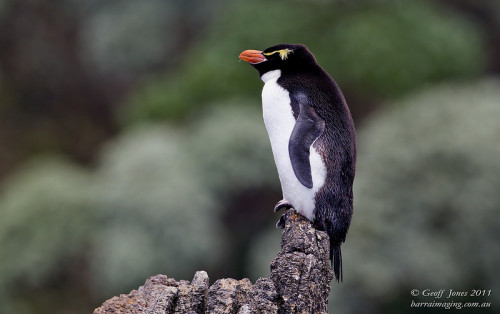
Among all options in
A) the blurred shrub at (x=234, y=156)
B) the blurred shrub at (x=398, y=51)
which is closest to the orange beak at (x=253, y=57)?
the blurred shrub at (x=234, y=156)

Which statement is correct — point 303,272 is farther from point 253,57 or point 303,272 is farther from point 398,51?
point 398,51

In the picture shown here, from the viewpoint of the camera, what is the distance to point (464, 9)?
2442 centimetres

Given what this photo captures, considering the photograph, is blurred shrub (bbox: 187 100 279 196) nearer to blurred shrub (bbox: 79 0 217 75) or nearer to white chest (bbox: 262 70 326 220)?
blurred shrub (bbox: 79 0 217 75)

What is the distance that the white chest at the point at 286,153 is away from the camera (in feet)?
17.9

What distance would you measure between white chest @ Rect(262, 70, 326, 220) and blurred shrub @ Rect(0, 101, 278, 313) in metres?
7.58

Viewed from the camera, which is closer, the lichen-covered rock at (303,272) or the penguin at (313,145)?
the lichen-covered rock at (303,272)

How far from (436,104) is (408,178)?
193 cm

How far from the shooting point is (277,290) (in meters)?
4.94

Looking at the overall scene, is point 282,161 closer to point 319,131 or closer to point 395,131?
point 319,131

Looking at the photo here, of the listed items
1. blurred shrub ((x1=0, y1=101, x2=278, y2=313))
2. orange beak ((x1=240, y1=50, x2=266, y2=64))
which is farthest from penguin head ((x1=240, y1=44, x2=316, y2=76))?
blurred shrub ((x1=0, y1=101, x2=278, y2=313))

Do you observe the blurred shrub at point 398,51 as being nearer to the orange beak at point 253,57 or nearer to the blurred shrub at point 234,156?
the blurred shrub at point 234,156

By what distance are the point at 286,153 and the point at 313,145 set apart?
0.19m

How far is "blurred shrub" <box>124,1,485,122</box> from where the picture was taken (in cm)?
1877

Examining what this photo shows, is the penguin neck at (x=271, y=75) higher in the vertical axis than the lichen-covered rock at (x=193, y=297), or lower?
higher
